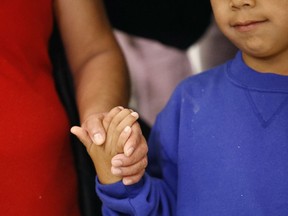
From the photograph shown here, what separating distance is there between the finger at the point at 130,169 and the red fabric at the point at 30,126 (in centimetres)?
14

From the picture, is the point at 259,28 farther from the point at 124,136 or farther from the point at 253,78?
the point at 124,136

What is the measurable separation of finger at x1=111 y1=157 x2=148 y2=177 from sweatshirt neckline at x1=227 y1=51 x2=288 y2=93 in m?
0.22

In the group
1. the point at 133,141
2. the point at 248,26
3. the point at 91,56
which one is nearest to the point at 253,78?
the point at 248,26

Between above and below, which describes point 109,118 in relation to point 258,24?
below

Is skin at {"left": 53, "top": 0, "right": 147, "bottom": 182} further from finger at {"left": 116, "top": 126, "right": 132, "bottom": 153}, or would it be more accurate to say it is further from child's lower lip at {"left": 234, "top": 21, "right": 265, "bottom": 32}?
child's lower lip at {"left": 234, "top": 21, "right": 265, "bottom": 32}

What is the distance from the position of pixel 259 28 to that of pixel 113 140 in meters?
0.29

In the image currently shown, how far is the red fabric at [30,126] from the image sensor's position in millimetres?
944

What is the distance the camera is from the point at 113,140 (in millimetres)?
916

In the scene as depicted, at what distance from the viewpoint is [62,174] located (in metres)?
1.02

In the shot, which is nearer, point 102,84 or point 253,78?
point 253,78

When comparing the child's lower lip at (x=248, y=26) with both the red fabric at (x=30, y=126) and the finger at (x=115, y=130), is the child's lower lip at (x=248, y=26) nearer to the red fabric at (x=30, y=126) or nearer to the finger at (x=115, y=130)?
the finger at (x=115, y=130)

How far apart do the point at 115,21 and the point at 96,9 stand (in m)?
0.35

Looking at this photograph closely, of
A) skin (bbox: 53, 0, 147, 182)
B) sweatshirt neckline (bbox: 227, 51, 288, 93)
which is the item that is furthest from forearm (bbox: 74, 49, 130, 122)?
sweatshirt neckline (bbox: 227, 51, 288, 93)

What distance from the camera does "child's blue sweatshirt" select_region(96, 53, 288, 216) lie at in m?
0.91
